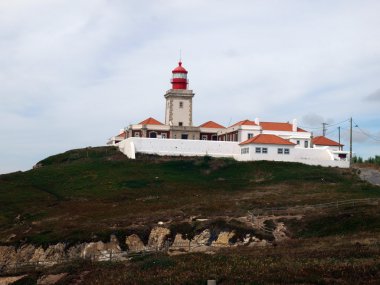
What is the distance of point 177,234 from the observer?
47531 mm

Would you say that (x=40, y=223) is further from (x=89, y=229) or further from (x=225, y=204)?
(x=225, y=204)

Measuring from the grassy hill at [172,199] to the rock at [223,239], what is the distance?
5.09m

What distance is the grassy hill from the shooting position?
3406 cm

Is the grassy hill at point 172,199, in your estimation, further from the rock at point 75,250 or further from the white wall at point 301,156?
the white wall at point 301,156

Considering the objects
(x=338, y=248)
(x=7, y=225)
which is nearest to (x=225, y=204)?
(x=7, y=225)

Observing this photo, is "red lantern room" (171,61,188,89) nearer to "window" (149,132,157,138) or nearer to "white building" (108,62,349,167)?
"white building" (108,62,349,167)

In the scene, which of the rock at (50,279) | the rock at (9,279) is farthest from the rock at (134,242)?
the rock at (50,279)

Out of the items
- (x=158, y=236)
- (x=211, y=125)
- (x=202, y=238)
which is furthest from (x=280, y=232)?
(x=211, y=125)

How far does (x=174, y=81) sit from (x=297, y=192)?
3739 cm

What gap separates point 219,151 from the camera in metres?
85.0

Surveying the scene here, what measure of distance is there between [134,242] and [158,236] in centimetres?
209

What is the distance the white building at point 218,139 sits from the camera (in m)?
81.8

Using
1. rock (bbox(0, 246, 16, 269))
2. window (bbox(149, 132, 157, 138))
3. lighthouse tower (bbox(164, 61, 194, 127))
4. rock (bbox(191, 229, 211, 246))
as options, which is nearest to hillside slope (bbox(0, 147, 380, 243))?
rock (bbox(0, 246, 16, 269))

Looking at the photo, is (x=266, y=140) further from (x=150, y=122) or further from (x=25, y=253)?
(x=25, y=253)
